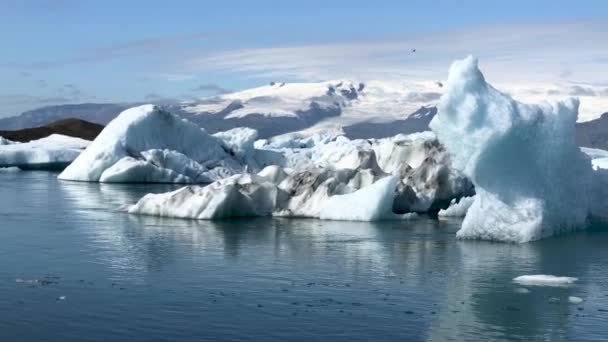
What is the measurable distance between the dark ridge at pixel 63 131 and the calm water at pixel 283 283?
72.6 metres

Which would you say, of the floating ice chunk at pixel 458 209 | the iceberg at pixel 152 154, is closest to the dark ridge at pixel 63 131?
the iceberg at pixel 152 154

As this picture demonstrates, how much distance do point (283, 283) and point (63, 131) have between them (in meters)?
87.7

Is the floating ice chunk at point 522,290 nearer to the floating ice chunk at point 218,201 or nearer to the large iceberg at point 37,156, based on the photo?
the floating ice chunk at point 218,201

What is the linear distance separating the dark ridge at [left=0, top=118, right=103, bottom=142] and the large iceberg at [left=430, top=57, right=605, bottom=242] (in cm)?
7628

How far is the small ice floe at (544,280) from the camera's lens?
49.9ft

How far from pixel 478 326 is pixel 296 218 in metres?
Result: 13.3

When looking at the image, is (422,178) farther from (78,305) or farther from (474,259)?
(78,305)

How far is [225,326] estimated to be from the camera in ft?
39.0

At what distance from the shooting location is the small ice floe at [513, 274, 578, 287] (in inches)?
Answer: 599

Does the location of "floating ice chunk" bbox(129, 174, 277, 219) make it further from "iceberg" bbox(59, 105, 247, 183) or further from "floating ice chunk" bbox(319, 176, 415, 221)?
"iceberg" bbox(59, 105, 247, 183)

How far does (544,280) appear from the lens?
15.3 meters

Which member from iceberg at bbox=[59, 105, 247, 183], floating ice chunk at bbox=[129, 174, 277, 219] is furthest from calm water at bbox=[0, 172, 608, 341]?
iceberg at bbox=[59, 105, 247, 183]

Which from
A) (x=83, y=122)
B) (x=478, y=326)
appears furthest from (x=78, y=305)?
(x=83, y=122)

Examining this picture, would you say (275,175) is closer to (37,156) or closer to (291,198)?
(291,198)
